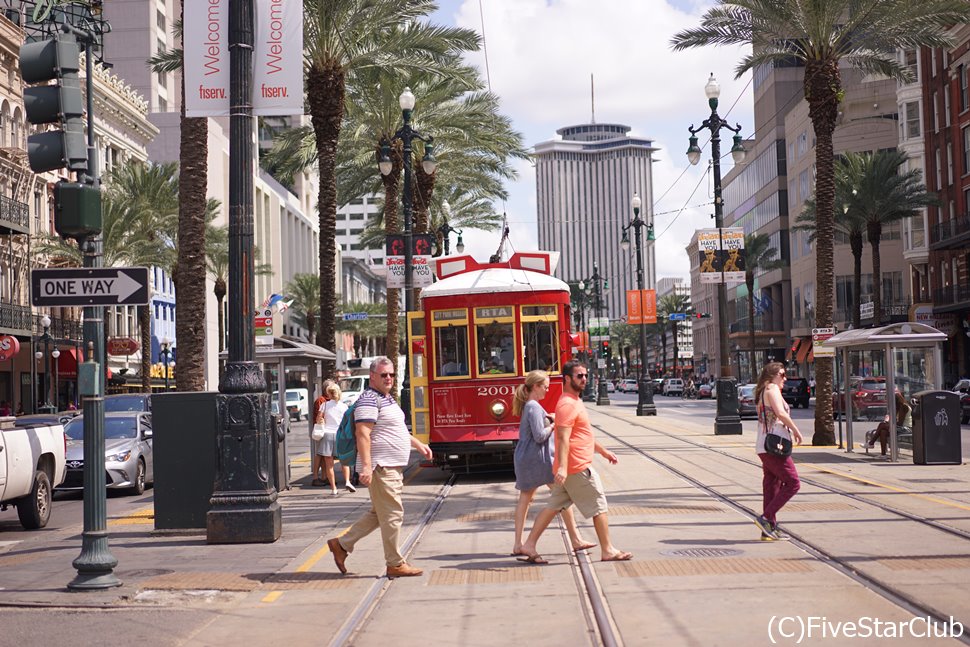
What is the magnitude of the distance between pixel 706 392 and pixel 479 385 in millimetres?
66205

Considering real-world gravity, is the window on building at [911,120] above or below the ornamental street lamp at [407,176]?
above

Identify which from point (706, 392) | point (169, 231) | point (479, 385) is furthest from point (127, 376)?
point (479, 385)

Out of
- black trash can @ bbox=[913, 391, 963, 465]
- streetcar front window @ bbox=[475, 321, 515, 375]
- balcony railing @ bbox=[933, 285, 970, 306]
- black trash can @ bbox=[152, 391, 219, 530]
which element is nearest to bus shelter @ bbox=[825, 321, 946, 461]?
black trash can @ bbox=[913, 391, 963, 465]

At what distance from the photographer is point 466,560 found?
11.2 metres

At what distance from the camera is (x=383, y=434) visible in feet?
33.6

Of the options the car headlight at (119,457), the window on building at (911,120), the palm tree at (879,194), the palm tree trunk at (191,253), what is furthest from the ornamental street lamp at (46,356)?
the window on building at (911,120)

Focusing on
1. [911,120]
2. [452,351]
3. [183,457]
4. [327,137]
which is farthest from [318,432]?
[911,120]

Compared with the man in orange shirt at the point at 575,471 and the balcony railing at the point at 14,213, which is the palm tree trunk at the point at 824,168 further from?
the balcony railing at the point at 14,213

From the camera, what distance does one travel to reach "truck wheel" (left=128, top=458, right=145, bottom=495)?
70.5 ft

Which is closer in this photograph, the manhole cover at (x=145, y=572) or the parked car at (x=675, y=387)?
the manhole cover at (x=145, y=572)

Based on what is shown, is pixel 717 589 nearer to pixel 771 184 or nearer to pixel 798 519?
pixel 798 519

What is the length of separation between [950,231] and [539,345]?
152ft

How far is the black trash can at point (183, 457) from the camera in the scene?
14.0 m

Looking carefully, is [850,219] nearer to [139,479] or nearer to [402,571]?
[139,479]
